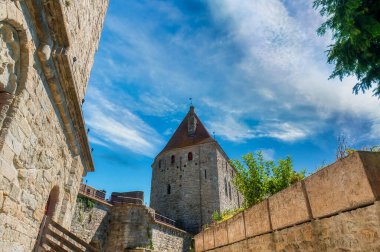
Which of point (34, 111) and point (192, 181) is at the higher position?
point (192, 181)

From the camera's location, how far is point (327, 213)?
11.5ft

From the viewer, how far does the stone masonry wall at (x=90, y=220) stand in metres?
14.5

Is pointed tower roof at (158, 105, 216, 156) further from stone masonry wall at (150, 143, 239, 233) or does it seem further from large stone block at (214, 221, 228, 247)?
large stone block at (214, 221, 228, 247)

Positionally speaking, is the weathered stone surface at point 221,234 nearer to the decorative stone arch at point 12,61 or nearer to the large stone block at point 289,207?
the large stone block at point 289,207

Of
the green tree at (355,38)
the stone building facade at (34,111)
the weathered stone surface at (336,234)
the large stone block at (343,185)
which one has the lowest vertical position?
the weathered stone surface at (336,234)

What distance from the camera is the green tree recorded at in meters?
4.74

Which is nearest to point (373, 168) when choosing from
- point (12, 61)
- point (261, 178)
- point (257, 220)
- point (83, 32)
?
point (257, 220)

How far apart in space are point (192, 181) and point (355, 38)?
2507 centimetres

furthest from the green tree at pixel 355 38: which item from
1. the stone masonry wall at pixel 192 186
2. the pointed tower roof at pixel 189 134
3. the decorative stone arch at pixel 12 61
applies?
the pointed tower roof at pixel 189 134

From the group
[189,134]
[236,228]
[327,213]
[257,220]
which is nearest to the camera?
[327,213]

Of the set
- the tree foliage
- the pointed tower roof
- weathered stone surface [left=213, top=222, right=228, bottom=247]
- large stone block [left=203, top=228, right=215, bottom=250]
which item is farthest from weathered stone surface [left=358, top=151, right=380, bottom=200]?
the pointed tower roof

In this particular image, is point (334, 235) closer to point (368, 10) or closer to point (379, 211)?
point (379, 211)

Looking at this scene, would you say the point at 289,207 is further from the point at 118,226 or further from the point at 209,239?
the point at 118,226

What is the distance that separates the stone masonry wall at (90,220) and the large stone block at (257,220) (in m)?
11.3
